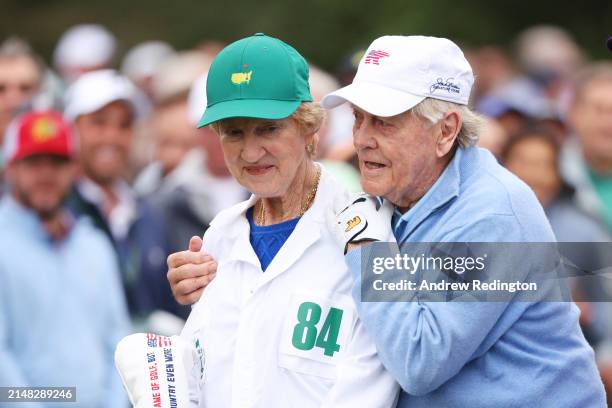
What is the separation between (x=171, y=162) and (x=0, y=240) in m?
2.96

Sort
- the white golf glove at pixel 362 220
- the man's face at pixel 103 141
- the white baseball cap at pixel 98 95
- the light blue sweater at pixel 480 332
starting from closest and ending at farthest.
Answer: the light blue sweater at pixel 480 332
the white golf glove at pixel 362 220
the man's face at pixel 103 141
the white baseball cap at pixel 98 95

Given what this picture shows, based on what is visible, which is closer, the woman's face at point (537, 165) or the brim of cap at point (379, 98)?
the brim of cap at point (379, 98)

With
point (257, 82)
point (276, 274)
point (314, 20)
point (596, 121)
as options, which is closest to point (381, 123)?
point (257, 82)

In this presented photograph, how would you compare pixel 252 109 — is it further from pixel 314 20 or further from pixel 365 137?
pixel 314 20

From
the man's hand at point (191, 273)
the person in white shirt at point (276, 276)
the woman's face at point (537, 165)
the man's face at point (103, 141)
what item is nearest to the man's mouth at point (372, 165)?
the person in white shirt at point (276, 276)

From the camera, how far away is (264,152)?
4055 millimetres

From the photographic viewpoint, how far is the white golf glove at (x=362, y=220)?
382 cm

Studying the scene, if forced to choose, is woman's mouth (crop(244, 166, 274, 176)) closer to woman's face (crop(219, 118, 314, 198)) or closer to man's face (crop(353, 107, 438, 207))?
woman's face (crop(219, 118, 314, 198))

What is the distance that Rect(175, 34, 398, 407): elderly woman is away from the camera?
Answer: 12.8 feet

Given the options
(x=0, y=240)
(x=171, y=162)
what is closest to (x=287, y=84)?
(x=0, y=240)

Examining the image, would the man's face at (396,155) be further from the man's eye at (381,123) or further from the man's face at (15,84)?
the man's face at (15,84)

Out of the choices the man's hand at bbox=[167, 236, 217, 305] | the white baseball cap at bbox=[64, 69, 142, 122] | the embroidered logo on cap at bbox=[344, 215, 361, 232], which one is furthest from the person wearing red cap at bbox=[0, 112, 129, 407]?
the embroidered logo on cap at bbox=[344, 215, 361, 232]

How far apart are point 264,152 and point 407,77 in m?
0.54

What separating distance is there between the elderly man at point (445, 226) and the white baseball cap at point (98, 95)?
501 cm
